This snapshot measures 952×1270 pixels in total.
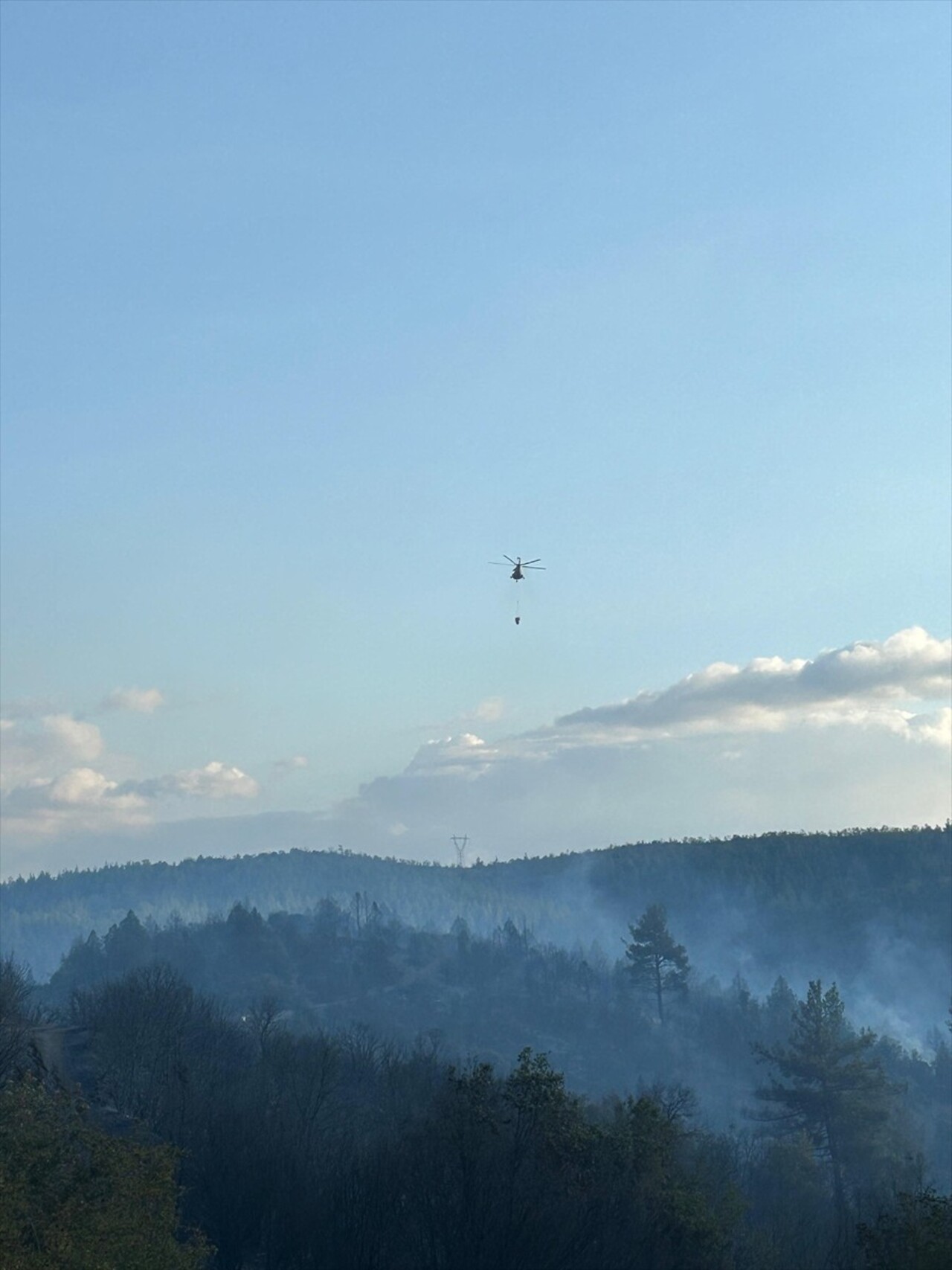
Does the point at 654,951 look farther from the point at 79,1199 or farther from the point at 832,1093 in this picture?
the point at 79,1199

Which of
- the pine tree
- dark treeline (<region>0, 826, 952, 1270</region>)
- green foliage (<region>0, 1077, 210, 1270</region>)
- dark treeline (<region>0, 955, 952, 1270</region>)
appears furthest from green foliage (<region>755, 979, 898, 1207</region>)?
the pine tree

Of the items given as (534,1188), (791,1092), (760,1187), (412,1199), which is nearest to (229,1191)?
(412,1199)

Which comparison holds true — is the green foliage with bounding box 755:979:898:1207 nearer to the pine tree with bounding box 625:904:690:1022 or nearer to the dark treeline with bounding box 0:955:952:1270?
the dark treeline with bounding box 0:955:952:1270

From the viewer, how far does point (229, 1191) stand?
48.8m

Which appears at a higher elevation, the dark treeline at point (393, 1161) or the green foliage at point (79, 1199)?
the green foliage at point (79, 1199)

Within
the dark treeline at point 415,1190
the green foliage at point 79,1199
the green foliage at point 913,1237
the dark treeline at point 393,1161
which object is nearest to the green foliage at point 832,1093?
the dark treeline at point 393,1161

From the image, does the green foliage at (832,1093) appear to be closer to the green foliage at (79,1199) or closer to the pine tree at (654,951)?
the green foliage at (79,1199)

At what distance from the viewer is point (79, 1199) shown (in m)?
32.1

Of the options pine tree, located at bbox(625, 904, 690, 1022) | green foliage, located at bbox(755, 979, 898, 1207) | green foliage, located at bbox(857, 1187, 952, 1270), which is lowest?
green foliage, located at bbox(755, 979, 898, 1207)

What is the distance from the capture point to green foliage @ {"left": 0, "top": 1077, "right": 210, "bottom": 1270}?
98.3 feet

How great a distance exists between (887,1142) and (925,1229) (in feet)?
196

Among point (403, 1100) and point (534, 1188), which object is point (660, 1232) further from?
point (403, 1100)

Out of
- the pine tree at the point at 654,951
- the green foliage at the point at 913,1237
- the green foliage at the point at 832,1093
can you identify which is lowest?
the green foliage at the point at 832,1093

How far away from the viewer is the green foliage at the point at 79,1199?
30.0 m
